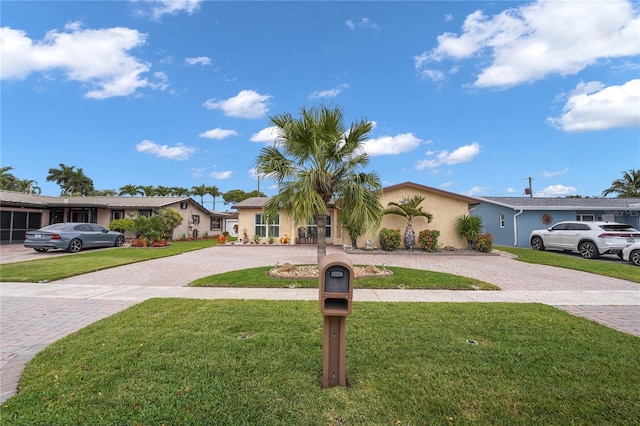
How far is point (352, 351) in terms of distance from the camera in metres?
3.35

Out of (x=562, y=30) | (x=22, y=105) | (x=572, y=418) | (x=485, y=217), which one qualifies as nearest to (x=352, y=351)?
(x=572, y=418)

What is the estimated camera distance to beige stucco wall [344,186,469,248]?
1563 centimetres

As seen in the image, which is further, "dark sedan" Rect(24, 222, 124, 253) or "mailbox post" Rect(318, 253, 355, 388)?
"dark sedan" Rect(24, 222, 124, 253)

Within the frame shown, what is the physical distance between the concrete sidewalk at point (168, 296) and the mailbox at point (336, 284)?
2969 millimetres

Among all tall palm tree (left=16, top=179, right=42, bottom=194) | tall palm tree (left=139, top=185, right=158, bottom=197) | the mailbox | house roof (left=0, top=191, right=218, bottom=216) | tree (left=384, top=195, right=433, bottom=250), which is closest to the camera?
the mailbox

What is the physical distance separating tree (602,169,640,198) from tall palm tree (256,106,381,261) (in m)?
39.3

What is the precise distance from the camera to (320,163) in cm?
803

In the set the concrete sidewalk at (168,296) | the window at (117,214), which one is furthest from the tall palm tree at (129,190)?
the concrete sidewalk at (168,296)

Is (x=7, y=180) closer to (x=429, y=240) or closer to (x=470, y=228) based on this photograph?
(x=429, y=240)

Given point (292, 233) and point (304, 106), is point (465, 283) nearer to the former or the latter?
point (304, 106)

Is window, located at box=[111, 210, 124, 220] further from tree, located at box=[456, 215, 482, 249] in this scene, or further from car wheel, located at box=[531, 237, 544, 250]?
car wheel, located at box=[531, 237, 544, 250]

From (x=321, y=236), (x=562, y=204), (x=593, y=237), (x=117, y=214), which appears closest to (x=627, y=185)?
(x=562, y=204)

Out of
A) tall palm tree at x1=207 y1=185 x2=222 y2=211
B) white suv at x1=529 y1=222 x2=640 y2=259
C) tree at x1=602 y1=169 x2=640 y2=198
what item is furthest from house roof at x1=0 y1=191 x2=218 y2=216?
tree at x1=602 y1=169 x2=640 y2=198

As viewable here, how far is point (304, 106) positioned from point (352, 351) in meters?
6.55
